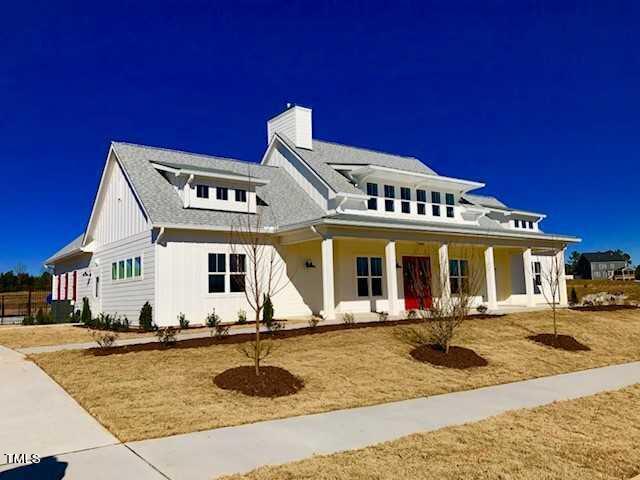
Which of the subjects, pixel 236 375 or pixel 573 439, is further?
pixel 236 375

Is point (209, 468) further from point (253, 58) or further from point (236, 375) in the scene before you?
point (253, 58)

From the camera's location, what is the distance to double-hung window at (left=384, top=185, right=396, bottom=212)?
21.8 meters

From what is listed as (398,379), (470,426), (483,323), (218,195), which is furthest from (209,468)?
(218,195)

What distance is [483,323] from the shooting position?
16297mm

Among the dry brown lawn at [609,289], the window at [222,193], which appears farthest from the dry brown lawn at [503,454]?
the dry brown lawn at [609,289]

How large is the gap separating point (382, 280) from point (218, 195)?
25.6ft

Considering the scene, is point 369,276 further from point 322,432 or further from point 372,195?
point 322,432

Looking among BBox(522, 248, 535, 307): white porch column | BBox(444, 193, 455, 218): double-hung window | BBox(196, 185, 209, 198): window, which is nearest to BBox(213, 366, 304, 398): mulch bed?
BBox(196, 185, 209, 198): window

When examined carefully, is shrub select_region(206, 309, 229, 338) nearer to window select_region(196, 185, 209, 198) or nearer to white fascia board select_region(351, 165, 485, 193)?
window select_region(196, 185, 209, 198)

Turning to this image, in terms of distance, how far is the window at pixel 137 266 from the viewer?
689 inches

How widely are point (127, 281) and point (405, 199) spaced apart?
12.2 meters

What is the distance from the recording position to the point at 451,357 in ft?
37.0

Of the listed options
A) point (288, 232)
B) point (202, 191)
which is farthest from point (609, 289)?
point (202, 191)

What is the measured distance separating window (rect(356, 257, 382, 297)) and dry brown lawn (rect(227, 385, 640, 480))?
43.6 ft
